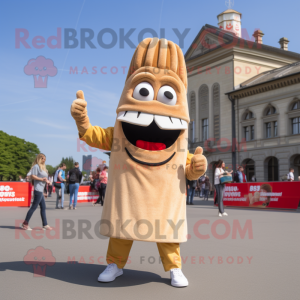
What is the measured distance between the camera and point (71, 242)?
6.32 m

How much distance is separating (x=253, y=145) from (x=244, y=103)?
434 centimetres

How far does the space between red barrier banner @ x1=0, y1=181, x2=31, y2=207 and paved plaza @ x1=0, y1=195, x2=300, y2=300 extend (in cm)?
934

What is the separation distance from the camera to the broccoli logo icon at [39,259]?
434cm

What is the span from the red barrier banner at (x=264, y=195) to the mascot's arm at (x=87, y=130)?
39.6 feet

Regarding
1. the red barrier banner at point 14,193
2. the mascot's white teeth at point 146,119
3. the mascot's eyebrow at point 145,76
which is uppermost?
the mascot's eyebrow at point 145,76

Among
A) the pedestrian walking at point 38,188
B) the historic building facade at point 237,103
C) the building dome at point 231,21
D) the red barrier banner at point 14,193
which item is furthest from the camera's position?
the building dome at point 231,21

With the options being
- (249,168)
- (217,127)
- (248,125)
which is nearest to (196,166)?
(249,168)

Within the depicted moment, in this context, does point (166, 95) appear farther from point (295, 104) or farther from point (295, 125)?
point (295, 104)

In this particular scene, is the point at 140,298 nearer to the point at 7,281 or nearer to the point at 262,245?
the point at 7,281

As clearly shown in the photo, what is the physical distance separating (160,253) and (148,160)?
101 cm

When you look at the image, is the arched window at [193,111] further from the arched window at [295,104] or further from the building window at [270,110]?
the arched window at [295,104]

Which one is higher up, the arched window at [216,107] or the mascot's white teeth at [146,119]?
the arched window at [216,107]

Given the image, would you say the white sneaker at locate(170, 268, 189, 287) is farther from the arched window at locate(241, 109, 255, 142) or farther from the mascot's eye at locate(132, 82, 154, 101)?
the arched window at locate(241, 109, 255, 142)

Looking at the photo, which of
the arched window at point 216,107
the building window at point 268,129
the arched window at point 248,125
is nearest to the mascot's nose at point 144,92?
the building window at point 268,129
